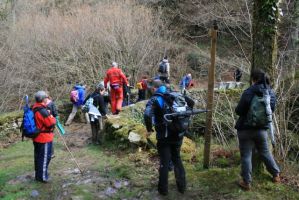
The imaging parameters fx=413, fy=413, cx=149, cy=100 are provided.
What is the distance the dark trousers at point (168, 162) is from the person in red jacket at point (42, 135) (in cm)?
238

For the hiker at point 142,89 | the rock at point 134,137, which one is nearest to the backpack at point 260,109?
the rock at point 134,137

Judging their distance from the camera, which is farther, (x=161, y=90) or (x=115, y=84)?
(x=115, y=84)

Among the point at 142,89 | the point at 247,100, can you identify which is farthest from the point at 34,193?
the point at 142,89

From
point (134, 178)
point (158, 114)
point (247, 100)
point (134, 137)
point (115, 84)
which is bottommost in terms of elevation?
point (134, 178)

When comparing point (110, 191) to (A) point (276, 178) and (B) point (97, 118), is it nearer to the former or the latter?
(A) point (276, 178)

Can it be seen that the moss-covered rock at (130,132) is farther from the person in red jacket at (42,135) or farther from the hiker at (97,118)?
the person in red jacket at (42,135)

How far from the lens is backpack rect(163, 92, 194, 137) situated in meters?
6.14

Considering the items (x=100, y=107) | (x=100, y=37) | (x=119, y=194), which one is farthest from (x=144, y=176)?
(x=100, y=37)

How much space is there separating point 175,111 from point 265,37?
1780 mm

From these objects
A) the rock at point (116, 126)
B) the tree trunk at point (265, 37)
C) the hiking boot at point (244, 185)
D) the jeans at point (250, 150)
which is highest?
the tree trunk at point (265, 37)

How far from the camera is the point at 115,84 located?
12578 millimetres

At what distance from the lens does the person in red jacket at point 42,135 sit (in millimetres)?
7598

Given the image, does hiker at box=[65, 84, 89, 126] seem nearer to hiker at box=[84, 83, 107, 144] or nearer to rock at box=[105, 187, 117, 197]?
hiker at box=[84, 83, 107, 144]

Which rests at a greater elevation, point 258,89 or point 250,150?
point 258,89
